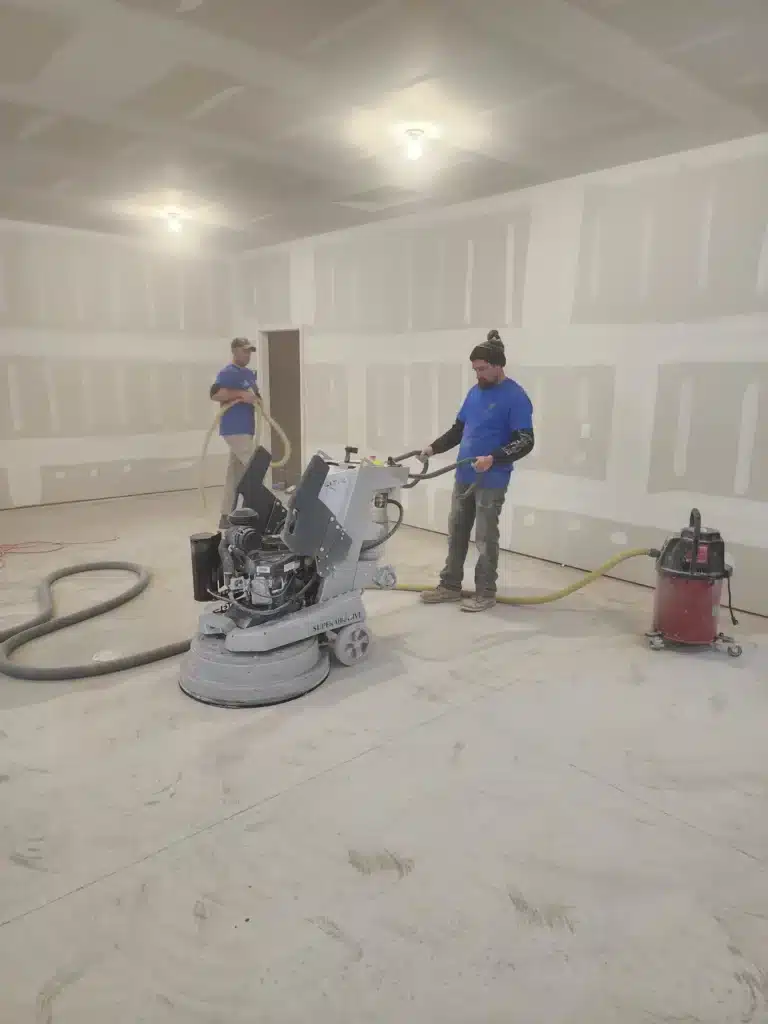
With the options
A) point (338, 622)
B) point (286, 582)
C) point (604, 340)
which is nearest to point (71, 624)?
point (286, 582)

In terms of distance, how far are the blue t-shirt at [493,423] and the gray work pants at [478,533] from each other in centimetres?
7

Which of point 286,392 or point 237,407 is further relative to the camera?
point 286,392

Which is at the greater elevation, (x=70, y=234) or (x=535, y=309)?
(x=70, y=234)

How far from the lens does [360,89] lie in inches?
109

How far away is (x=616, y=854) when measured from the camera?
5.63 feet

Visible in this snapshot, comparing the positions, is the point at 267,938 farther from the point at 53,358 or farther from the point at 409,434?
the point at 53,358

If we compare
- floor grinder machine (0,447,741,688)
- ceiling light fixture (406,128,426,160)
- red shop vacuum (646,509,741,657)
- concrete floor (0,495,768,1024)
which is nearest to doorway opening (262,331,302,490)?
ceiling light fixture (406,128,426,160)

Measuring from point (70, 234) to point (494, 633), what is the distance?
5.24m

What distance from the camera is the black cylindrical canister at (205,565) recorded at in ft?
8.30

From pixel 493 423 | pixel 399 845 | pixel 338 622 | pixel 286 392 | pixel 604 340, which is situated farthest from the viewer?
pixel 286 392

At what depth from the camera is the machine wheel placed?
2.74m

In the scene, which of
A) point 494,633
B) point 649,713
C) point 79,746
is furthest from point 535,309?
point 79,746

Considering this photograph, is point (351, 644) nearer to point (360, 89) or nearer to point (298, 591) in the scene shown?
point (298, 591)

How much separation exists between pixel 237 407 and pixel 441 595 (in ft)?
7.77
